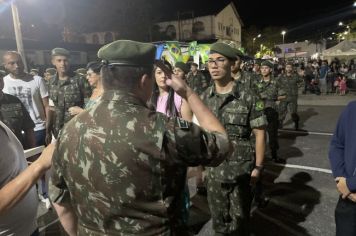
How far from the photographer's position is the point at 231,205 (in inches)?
126

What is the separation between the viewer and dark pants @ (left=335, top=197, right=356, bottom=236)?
2.52 meters

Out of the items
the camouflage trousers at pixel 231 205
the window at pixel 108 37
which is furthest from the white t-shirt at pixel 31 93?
the window at pixel 108 37

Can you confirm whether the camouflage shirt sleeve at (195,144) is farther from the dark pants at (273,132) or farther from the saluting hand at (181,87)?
the dark pants at (273,132)

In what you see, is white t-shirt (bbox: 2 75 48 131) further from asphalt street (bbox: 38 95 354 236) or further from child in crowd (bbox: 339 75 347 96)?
child in crowd (bbox: 339 75 347 96)

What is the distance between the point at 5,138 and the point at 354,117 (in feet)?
7.86

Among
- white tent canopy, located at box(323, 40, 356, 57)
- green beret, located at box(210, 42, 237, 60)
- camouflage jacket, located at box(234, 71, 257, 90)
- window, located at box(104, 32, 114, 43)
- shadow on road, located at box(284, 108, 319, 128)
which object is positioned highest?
window, located at box(104, 32, 114, 43)

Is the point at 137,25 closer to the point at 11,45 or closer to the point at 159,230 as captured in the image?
the point at 11,45

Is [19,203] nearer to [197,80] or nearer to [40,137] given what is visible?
[40,137]

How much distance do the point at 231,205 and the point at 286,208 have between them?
1670 millimetres

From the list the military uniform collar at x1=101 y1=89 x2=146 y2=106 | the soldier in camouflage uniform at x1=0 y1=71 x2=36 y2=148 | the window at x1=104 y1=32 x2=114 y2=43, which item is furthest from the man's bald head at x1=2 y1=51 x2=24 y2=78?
the window at x1=104 y1=32 x2=114 y2=43

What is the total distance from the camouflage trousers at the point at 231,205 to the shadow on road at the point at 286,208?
826mm

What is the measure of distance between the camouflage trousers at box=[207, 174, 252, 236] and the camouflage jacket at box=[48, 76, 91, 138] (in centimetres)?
310

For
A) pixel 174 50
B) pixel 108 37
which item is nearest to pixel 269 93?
pixel 174 50

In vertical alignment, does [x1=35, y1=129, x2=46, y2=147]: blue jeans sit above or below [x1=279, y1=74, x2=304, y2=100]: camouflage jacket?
below
